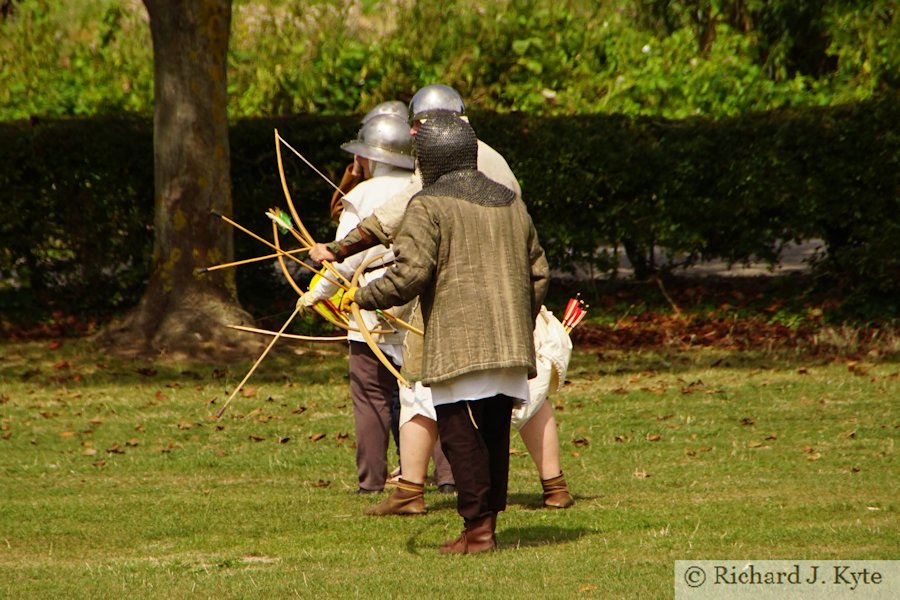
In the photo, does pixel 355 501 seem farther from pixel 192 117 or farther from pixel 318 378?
pixel 192 117

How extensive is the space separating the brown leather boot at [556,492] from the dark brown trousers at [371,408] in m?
0.99

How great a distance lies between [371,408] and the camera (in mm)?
7594

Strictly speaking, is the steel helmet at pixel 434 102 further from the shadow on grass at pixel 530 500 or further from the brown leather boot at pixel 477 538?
the brown leather boot at pixel 477 538

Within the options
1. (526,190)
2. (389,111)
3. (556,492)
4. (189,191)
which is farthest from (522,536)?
(526,190)

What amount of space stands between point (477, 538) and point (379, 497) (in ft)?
5.55

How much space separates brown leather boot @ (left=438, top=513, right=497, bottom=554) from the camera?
5922 millimetres

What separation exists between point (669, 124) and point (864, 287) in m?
2.78

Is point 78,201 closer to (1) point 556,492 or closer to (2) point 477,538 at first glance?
(1) point 556,492

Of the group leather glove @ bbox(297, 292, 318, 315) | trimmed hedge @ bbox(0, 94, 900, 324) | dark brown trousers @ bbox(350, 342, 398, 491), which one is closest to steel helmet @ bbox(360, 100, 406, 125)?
dark brown trousers @ bbox(350, 342, 398, 491)

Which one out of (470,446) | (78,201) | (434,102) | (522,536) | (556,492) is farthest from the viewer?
(78,201)

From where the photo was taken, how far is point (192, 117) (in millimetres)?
13258

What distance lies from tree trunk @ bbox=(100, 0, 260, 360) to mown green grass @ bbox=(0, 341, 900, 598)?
0.51 metres

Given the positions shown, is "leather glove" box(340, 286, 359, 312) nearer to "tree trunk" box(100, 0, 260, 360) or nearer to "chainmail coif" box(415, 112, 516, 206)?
"chainmail coif" box(415, 112, 516, 206)

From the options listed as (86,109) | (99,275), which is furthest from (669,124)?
(86,109)
